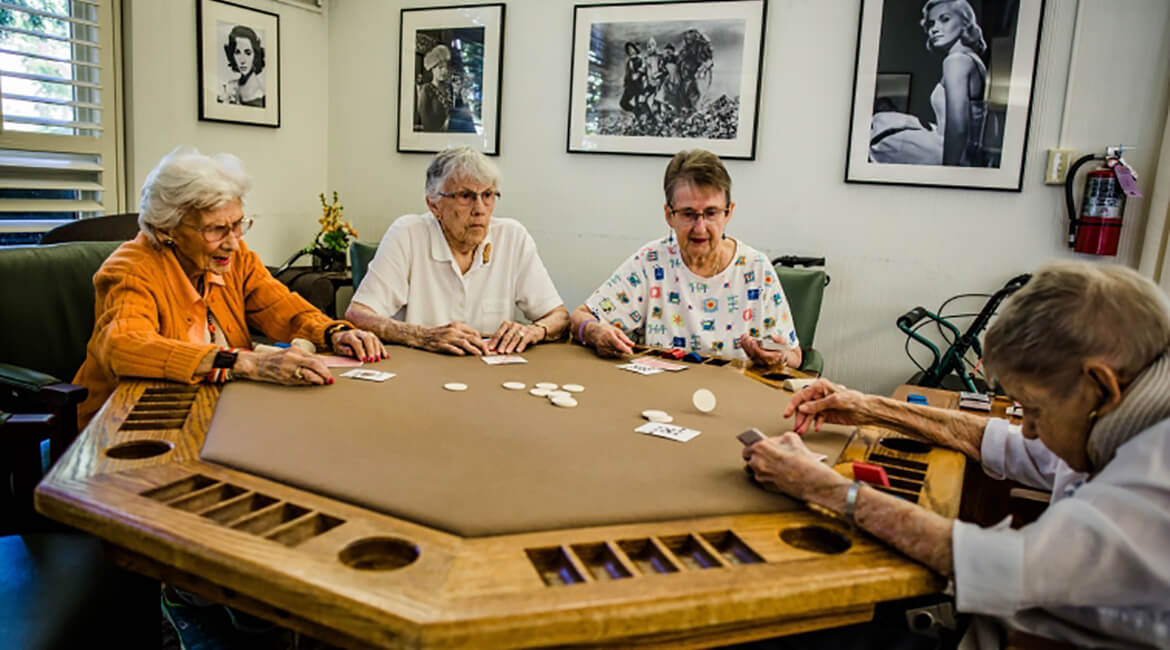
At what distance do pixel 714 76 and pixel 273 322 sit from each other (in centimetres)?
238

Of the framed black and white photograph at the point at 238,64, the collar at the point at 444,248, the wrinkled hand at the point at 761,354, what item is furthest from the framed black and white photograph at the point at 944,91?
the framed black and white photograph at the point at 238,64

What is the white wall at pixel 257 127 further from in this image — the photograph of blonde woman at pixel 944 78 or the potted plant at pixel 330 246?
the photograph of blonde woman at pixel 944 78

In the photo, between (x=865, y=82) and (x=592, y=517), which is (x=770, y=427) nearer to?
(x=592, y=517)

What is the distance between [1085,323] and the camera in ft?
3.23

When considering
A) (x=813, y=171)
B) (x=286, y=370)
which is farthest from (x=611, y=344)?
(x=813, y=171)

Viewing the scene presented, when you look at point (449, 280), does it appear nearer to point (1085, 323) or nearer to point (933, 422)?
point (933, 422)

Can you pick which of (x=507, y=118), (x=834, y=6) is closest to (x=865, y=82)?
(x=834, y=6)

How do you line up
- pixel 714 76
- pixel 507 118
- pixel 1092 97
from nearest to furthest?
pixel 1092 97
pixel 714 76
pixel 507 118

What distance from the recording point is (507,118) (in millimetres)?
4148

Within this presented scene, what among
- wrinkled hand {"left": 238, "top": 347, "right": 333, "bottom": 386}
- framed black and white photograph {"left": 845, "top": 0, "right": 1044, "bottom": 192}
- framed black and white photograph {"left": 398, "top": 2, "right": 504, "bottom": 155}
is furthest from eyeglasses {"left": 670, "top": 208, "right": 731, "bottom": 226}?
framed black and white photograph {"left": 398, "top": 2, "right": 504, "bottom": 155}

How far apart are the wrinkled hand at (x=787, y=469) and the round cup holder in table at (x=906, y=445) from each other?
1.03ft

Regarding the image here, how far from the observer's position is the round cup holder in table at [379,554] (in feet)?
3.10

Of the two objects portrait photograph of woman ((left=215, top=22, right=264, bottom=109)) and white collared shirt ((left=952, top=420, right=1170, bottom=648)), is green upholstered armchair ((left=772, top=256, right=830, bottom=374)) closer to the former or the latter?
white collared shirt ((left=952, top=420, right=1170, bottom=648))

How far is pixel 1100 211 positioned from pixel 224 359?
320 cm
